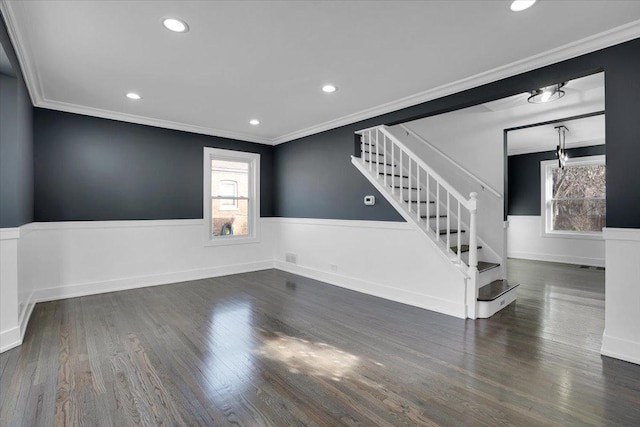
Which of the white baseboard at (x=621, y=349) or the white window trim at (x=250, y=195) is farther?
the white window trim at (x=250, y=195)

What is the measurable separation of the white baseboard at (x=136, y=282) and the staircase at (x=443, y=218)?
286 cm

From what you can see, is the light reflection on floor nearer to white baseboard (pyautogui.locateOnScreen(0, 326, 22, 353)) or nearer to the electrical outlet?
white baseboard (pyautogui.locateOnScreen(0, 326, 22, 353))

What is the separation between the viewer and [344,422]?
5.85 ft

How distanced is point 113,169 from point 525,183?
8.54 meters

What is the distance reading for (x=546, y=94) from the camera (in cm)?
373

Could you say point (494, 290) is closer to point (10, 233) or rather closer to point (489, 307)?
point (489, 307)

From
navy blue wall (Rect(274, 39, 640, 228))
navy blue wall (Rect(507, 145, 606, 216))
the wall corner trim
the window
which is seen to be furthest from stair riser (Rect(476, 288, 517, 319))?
navy blue wall (Rect(507, 145, 606, 216))

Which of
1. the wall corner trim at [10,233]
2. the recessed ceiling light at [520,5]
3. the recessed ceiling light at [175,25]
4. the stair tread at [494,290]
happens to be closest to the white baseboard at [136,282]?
the wall corner trim at [10,233]

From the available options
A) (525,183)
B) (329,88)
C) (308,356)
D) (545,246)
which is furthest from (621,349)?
(525,183)

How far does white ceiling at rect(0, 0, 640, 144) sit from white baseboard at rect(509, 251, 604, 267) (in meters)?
5.81

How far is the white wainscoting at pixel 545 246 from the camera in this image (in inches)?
265

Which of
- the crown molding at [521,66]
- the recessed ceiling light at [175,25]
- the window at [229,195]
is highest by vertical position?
the recessed ceiling light at [175,25]

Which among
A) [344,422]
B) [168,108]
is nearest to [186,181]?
[168,108]

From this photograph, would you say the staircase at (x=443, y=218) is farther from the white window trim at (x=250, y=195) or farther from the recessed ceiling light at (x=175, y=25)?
the recessed ceiling light at (x=175, y=25)
